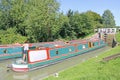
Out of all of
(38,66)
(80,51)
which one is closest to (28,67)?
(38,66)

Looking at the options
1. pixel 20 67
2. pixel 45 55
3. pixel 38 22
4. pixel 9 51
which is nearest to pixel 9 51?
pixel 9 51

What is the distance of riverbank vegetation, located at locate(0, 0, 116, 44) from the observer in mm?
28391

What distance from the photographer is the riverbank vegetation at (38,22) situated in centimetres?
2839

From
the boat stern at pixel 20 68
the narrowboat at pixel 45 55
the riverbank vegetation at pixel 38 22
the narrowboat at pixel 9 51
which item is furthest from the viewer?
the riverbank vegetation at pixel 38 22

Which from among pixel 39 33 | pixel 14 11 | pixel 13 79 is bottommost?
pixel 13 79

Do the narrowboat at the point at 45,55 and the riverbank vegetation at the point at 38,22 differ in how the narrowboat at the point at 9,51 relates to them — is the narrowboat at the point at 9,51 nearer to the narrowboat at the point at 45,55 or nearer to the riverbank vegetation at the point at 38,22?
the narrowboat at the point at 45,55

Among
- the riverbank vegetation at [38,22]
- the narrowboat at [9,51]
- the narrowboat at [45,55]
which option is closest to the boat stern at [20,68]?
the narrowboat at [45,55]

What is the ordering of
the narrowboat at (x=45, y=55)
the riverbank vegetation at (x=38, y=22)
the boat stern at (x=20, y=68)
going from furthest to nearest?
the riverbank vegetation at (x=38, y=22) < the narrowboat at (x=45, y=55) < the boat stern at (x=20, y=68)

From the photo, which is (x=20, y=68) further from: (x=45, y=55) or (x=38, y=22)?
(x=38, y=22)

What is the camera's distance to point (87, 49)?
22297mm

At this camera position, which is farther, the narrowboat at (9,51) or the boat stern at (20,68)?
the narrowboat at (9,51)

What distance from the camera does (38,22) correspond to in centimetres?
2864

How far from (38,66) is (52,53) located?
2.04 m

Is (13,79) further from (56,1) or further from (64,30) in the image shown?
(64,30)
